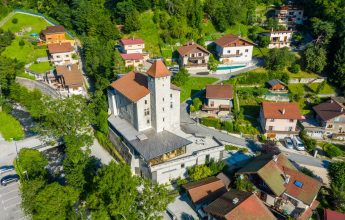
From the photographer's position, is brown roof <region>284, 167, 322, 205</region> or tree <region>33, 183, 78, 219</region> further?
brown roof <region>284, 167, 322, 205</region>

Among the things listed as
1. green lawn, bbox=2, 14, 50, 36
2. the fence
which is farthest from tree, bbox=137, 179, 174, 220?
green lawn, bbox=2, 14, 50, 36

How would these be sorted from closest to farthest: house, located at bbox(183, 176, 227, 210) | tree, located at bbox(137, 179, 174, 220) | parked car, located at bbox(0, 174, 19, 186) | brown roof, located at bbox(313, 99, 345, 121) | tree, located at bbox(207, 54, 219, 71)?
tree, located at bbox(137, 179, 174, 220)
house, located at bbox(183, 176, 227, 210)
parked car, located at bbox(0, 174, 19, 186)
brown roof, located at bbox(313, 99, 345, 121)
tree, located at bbox(207, 54, 219, 71)

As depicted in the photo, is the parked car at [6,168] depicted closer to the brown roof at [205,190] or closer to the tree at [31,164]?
the tree at [31,164]

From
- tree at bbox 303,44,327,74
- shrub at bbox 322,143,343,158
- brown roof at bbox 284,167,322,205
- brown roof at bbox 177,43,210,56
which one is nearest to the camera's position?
brown roof at bbox 284,167,322,205

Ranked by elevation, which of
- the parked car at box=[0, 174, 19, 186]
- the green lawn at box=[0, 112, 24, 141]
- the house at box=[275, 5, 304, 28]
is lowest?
the parked car at box=[0, 174, 19, 186]

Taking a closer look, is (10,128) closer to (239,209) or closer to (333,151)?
(239,209)

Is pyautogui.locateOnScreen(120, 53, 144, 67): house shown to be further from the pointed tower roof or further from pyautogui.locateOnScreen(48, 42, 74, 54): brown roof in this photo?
the pointed tower roof
